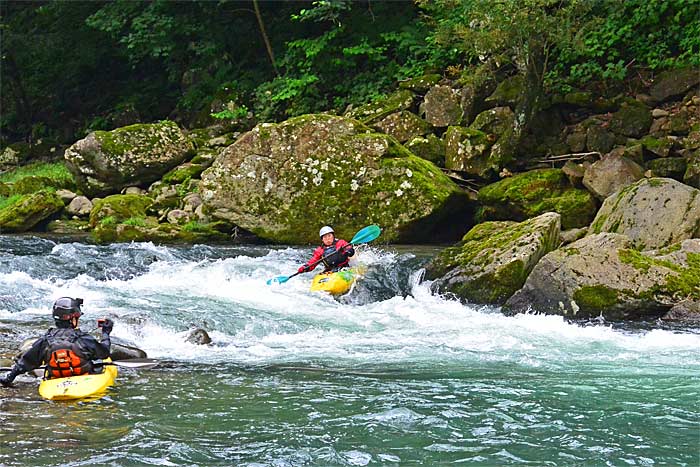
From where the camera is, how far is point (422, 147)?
42.3 feet

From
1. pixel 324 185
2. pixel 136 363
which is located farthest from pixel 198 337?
pixel 324 185

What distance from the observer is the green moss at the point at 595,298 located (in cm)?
773

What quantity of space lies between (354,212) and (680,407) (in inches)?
275

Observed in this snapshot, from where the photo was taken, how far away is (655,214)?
907cm

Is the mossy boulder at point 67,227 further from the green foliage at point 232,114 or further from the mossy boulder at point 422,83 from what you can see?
the mossy boulder at point 422,83

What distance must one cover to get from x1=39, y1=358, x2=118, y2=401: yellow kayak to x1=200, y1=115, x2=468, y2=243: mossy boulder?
6.50m

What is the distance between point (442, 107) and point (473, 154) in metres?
1.59

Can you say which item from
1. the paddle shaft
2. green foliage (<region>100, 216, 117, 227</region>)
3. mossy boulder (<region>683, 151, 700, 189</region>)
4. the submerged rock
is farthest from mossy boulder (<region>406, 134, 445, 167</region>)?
the paddle shaft

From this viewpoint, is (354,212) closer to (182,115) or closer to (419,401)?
(419,401)

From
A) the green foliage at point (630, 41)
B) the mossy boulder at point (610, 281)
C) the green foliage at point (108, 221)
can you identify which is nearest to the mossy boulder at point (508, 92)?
the green foliage at point (630, 41)

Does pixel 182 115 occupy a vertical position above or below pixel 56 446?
above

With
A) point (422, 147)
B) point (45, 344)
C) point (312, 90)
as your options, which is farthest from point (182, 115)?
point (45, 344)

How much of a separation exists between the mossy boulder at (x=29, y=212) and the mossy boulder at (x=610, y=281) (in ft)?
29.5

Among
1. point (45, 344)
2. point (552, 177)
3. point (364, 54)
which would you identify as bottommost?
point (45, 344)
